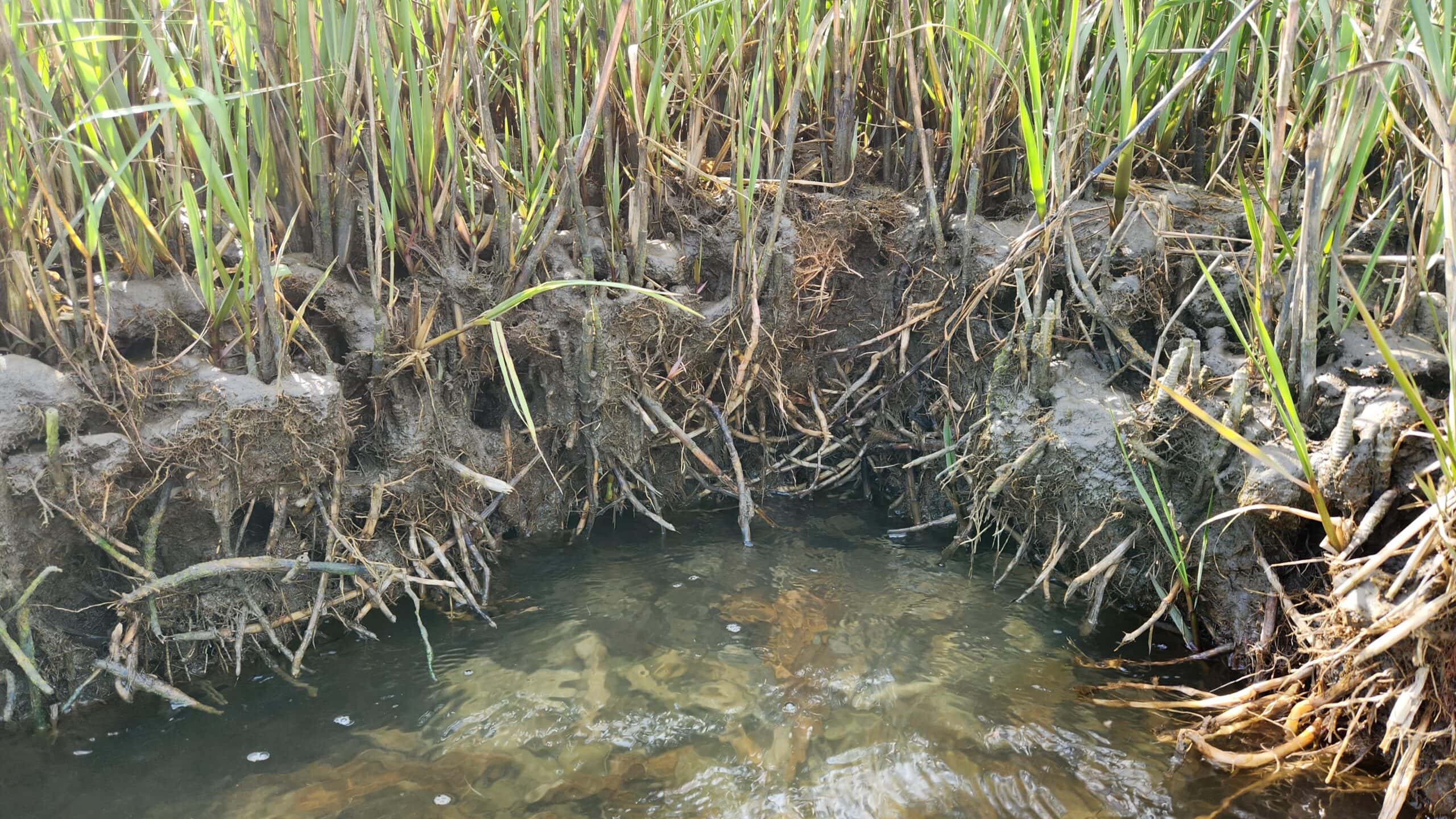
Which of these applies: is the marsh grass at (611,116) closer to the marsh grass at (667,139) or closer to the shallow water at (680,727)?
the marsh grass at (667,139)

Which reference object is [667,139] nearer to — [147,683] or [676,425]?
[676,425]

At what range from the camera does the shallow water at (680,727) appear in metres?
1.86

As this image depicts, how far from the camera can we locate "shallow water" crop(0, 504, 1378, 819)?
186 centimetres

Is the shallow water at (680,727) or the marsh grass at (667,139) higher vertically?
the marsh grass at (667,139)

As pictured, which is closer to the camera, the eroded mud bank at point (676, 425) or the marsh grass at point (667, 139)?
the marsh grass at point (667, 139)

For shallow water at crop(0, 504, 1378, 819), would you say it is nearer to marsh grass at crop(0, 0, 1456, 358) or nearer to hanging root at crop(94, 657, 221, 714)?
hanging root at crop(94, 657, 221, 714)

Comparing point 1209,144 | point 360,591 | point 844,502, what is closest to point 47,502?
point 360,591

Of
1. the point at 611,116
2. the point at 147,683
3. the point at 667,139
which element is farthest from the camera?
the point at 667,139

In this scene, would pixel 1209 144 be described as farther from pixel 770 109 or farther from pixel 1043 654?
pixel 1043 654

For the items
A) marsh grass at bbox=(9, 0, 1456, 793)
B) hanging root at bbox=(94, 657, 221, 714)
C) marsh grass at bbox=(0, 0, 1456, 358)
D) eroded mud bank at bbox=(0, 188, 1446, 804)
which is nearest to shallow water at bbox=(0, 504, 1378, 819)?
hanging root at bbox=(94, 657, 221, 714)

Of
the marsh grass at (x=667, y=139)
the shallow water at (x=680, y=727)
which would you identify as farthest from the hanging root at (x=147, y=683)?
the marsh grass at (x=667, y=139)

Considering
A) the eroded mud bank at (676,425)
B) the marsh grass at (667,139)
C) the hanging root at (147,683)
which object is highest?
the marsh grass at (667,139)

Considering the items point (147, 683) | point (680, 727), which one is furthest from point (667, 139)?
point (147, 683)

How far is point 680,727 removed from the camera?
82.5 inches
